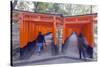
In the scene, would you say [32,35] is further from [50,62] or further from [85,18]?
[85,18]

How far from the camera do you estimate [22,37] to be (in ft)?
6.08

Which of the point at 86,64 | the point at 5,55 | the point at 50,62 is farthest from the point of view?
the point at 86,64

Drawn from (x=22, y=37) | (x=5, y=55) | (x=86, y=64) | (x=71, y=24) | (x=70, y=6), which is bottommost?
(x=86, y=64)

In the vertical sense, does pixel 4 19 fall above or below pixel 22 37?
above

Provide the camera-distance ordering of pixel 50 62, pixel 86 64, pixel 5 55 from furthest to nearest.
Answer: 1. pixel 86 64
2. pixel 50 62
3. pixel 5 55

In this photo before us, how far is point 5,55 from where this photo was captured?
1.80 m

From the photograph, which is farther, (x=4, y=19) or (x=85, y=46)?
(x=85, y=46)

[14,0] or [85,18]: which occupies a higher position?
[14,0]

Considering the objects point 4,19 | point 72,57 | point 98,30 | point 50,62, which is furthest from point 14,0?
point 98,30

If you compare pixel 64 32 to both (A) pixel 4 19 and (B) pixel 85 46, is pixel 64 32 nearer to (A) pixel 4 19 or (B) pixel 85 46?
(B) pixel 85 46

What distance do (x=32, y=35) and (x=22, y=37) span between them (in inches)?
4.2

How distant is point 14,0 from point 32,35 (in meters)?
0.38

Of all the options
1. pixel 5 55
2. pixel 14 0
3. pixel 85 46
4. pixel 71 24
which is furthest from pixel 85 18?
pixel 5 55

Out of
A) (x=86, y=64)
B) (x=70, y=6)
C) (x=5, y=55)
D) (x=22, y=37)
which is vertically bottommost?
(x=86, y=64)
